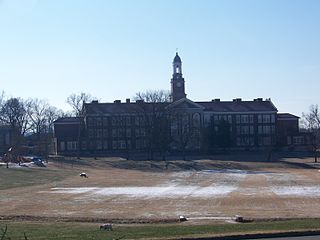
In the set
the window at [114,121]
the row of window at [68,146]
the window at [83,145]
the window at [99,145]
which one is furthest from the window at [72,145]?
the window at [114,121]

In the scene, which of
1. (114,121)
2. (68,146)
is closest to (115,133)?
(114,121)

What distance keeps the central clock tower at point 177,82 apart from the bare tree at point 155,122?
15115 millimetres

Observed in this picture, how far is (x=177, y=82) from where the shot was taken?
146000 mm

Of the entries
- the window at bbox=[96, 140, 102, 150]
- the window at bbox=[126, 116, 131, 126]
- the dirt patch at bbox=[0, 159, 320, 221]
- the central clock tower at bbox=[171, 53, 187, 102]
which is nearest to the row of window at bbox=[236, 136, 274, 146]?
the central clock tower at bbox=[171, 53, 187, 102]

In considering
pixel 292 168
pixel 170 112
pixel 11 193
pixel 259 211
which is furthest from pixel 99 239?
pixel 170 112

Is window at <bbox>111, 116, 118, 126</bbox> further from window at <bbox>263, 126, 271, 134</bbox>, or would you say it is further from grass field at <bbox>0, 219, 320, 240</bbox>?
grass field at <bbox>0, 219, 320, 240</bbox>

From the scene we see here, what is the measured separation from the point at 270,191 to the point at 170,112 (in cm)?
7370

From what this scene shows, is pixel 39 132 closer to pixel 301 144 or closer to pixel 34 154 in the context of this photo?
pixel 34 154

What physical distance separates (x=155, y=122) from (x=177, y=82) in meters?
23.7

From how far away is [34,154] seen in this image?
130875mm

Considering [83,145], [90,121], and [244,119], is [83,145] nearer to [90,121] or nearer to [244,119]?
[90,121]

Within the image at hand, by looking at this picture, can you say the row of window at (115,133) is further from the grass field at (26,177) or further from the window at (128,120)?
the grass field at (26,177)

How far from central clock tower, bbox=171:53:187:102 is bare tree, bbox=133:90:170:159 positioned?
15.1m

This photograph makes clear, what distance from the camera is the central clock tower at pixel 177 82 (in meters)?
145
